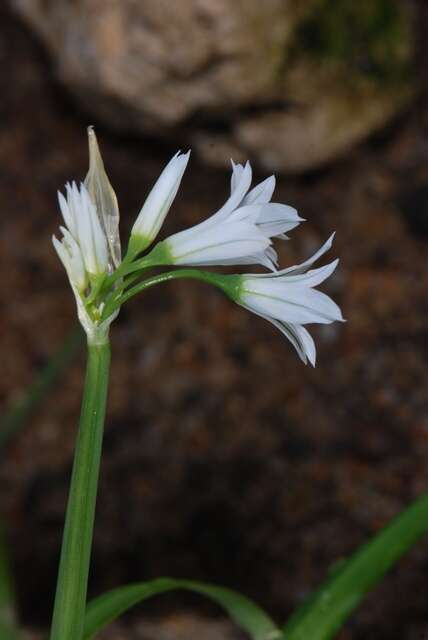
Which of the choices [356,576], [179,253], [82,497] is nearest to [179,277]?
[179,253]

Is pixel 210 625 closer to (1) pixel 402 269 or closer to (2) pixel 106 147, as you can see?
(1) pixel 402 269

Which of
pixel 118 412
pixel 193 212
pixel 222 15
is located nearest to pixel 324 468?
pixel 118 412

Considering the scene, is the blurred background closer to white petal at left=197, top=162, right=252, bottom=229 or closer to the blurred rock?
the blurred rock

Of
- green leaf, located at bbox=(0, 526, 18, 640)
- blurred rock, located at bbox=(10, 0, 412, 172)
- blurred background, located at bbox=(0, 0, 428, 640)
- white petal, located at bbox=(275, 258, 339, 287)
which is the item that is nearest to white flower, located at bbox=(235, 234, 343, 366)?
white petal, located at bbox=(275, 258, 339, 287)

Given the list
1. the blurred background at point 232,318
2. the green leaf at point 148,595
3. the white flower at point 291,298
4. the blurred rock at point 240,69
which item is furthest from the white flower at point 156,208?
the blurred rock at point 240,69

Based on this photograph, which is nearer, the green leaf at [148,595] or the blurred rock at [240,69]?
the green leaf at [148,595]

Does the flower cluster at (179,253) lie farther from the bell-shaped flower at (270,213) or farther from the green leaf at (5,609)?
the green leaf at (5,609)

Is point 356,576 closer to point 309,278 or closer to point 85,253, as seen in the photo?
point 309,278
